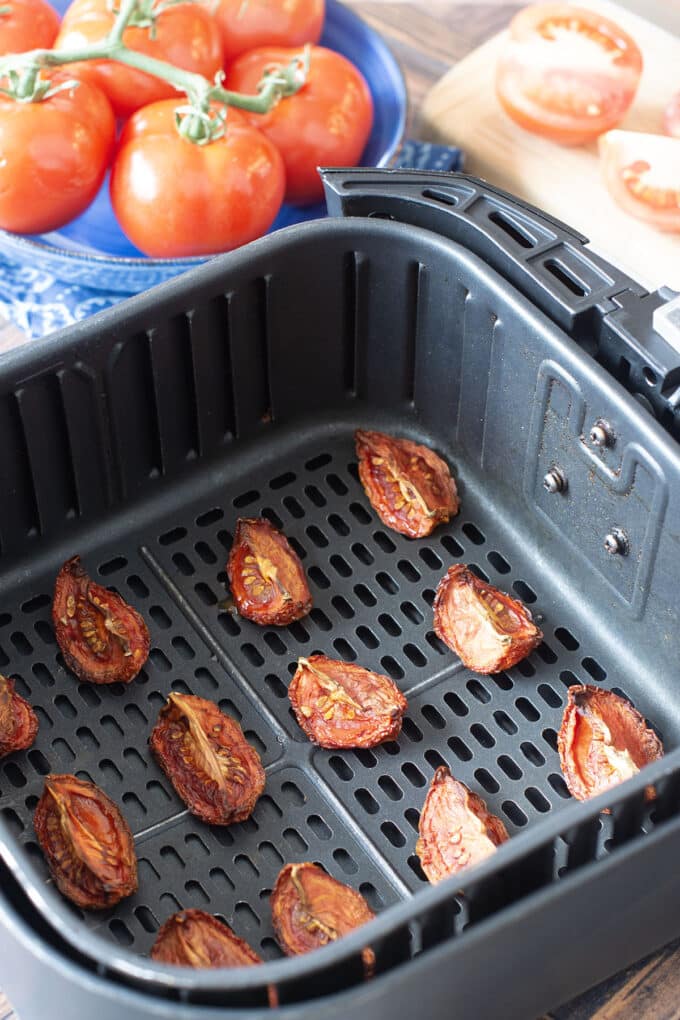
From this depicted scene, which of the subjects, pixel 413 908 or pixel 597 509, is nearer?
pixel 413 908

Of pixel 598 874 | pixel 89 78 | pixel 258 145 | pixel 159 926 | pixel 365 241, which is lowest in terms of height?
pixel 598 874

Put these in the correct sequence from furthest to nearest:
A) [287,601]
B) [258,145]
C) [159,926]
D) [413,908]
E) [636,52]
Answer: [636,52] → [258,145] → [287,601] → [159,926] → [413,908]

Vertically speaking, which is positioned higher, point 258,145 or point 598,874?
point 258,145

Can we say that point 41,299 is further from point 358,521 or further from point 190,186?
point 358,521

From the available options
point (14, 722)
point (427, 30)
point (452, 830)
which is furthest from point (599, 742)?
point (427, 30)

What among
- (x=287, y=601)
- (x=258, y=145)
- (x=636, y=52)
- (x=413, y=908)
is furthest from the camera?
(x=636, y=52)

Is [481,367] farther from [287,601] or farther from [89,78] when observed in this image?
[89,78]

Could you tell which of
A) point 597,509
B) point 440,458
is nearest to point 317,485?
point 440,458
